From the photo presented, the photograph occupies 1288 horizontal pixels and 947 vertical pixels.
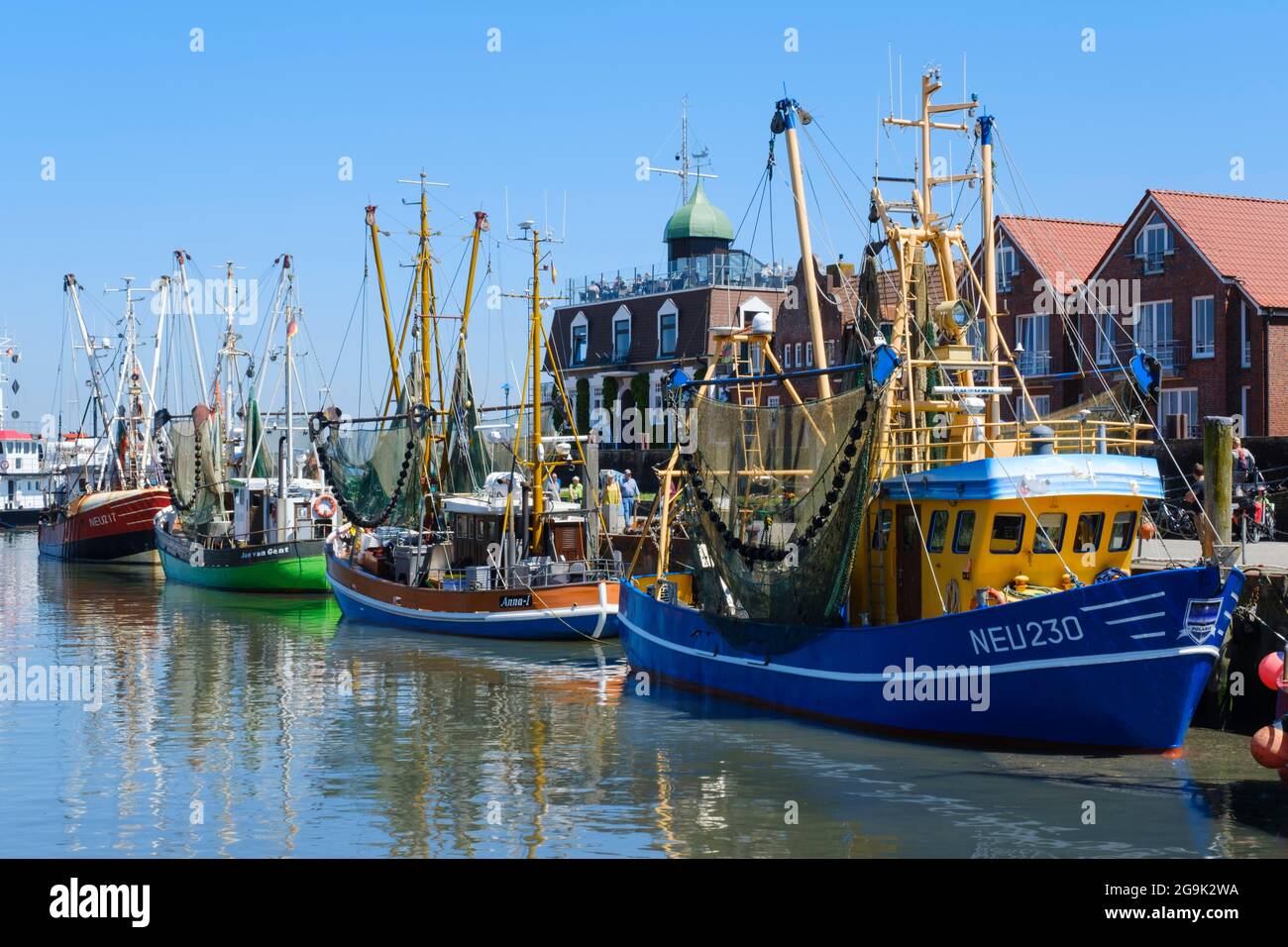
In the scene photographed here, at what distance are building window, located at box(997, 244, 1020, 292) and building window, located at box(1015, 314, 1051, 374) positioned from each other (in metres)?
1.57

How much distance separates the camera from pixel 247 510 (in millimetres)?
51812


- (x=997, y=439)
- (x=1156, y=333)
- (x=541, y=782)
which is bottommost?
(x=541, y=782)

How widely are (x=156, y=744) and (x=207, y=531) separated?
107 ft

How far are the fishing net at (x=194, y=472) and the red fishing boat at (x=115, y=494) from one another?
28.7 ft

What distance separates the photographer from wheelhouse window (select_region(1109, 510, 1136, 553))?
21.0m

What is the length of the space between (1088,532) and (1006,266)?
3702cm

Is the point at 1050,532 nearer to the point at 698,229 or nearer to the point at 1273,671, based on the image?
the point at 1273,671

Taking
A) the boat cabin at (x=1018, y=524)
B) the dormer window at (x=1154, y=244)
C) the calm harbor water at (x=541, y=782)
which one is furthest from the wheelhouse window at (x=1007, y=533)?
the dormer window at (x=1154, y=244)

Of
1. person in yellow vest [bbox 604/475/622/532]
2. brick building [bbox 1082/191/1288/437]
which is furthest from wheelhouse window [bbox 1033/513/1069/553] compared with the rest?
brick building [bbox 1082/191/1288/437]

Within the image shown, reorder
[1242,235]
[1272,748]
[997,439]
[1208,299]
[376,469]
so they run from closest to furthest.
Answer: [1272,748], [997,439], [376,469], [1208,299], [1242,235]

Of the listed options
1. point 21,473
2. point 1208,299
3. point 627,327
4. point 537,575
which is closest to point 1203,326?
point 1208,299
